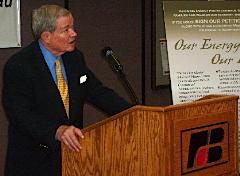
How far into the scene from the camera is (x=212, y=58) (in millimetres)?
3164

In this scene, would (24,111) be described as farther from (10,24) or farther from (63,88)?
(10,24)

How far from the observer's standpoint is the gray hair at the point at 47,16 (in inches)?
83.4

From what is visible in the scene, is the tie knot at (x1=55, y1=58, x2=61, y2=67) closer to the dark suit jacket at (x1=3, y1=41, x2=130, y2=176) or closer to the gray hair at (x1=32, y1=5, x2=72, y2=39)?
the dark suit jacket at (x1=3, y1=41, x2=130, y2=176)

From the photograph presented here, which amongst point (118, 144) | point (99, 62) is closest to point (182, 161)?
point (118, 144)

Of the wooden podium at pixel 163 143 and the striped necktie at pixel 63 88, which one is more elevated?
the striped necktie at pixel 63 88

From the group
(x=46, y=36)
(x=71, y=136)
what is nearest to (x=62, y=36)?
(x=46, y=36)

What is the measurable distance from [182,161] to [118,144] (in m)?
0.23

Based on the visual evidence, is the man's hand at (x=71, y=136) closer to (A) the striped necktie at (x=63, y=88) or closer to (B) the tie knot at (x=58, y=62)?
(A) the striped necktie at (x=63, y=88)

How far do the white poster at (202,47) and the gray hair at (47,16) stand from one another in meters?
1.03

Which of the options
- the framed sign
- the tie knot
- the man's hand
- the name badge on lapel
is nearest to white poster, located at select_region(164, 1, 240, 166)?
the framed sign

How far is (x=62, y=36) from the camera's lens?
216cm

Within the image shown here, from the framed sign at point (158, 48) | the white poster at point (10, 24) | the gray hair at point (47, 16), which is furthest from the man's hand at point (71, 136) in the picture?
the framed sign at point (158, 48)

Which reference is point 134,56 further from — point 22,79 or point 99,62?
point 22,79

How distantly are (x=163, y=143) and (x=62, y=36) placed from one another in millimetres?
757
